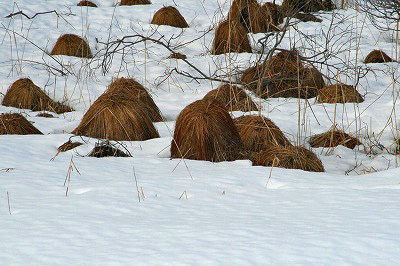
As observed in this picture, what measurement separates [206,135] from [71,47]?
3704 millimetres

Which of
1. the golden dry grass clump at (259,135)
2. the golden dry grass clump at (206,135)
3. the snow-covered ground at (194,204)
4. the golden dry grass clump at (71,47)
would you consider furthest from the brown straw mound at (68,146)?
the golden dry grass clump at (71,47)

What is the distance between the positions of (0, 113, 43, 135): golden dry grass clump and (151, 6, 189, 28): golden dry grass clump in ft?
12.9

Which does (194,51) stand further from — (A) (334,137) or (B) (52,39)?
(A) (334,137)

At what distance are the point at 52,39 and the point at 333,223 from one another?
593cm

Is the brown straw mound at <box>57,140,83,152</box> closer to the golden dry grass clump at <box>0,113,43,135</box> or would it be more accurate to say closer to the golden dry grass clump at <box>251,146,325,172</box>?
the golden dry grass clump at <box>0,113,43,135</box>

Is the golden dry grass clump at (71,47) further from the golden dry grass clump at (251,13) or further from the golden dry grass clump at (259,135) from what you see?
the golden dry grass clump at (259,135)

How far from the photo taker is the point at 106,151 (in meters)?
3.93

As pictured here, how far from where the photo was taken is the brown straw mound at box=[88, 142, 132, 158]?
3918mm

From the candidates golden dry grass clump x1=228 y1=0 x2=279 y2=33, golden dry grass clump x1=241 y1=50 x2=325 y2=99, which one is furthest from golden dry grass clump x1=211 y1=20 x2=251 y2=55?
golden dry grass clump x1=241 y1=50 x2=325 y2=99

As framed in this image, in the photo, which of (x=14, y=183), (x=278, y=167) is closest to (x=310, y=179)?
(x=278, y=167)

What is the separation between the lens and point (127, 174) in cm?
330

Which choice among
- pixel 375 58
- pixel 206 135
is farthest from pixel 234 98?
pixel 375 58

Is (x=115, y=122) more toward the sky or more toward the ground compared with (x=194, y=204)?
more toward the sky

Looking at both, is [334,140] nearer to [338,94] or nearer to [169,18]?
[338,94]
